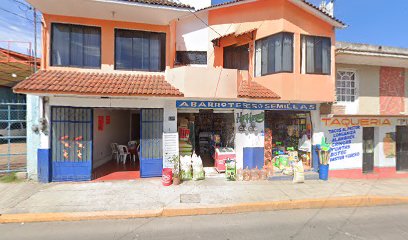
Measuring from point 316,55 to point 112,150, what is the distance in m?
10.3

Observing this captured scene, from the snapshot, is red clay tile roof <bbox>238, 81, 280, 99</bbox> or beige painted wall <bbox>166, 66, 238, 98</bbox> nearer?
beige painted wall <bbox>166, 66, 238, 98</bbox>

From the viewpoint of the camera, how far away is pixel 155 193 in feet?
23.7

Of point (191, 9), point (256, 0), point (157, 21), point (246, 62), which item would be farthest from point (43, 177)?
point (256, 0)

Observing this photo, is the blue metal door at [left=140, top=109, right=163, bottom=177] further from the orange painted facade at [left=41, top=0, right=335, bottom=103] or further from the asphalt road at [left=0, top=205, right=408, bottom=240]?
the asphalt road at [left=0, top=205, right=408, bottom=240]

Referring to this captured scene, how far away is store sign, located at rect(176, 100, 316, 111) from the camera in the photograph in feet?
29.3

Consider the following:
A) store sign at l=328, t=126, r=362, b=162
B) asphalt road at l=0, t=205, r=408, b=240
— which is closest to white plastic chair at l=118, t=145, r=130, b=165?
asphalt road at l=0, t=205, r=408, b=240

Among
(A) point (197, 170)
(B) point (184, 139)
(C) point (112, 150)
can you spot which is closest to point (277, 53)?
(B) point (184, 139)

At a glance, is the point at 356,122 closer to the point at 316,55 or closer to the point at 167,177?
the point at 316,55

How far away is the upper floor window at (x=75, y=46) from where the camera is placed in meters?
8.80

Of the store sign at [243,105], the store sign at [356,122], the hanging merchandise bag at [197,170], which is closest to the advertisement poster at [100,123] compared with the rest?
the store sign at [243,105]

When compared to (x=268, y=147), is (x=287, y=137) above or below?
above

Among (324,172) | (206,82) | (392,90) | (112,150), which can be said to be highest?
(392,90)

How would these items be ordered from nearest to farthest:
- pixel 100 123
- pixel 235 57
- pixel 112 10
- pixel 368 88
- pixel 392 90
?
pixel 112 10, pixel 235 57, pixel 100 123, pixel 368 88, pixel 392 90

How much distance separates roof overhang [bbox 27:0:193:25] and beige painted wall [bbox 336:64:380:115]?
8.47 meters
